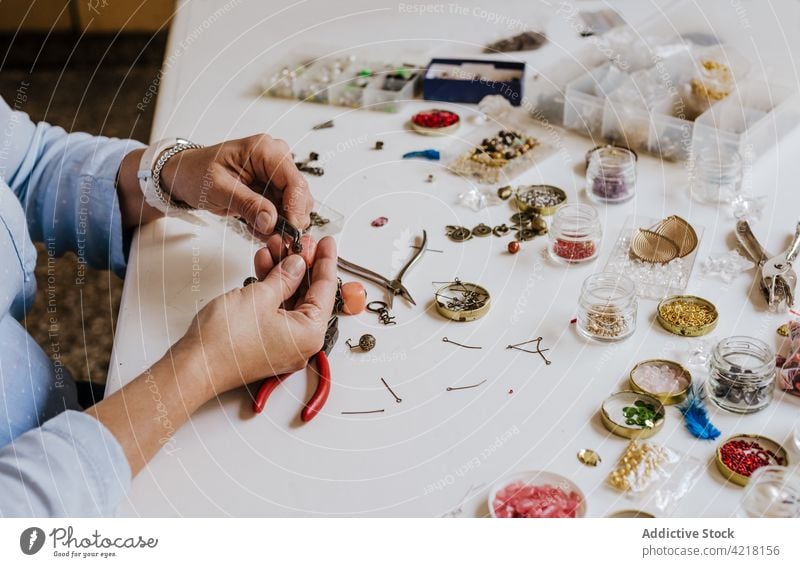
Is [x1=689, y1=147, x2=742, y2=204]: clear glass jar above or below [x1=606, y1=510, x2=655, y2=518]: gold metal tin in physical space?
above

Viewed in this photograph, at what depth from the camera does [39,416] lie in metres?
1.20

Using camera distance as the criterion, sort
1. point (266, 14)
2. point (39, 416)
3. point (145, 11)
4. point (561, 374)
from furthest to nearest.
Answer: point (145, 11)
point (266, 14)
point (39, 416)
point (561, 374)

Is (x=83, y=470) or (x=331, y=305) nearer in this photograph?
(x=83, y=470)

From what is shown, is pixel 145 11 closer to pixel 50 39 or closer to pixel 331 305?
pixel 50 39

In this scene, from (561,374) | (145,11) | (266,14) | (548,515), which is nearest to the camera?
(548,515)

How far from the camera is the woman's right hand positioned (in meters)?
1.05

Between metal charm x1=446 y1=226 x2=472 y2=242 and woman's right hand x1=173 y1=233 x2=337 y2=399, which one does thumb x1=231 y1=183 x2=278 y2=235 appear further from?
metal charm x1=446 y1=226 x2=472 y2=242

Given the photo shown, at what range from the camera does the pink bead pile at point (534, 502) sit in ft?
3.00

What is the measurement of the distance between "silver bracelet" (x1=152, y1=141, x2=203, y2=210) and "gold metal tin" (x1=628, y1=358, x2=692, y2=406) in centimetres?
76

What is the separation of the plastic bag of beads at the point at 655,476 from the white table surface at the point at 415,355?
0.01 meters

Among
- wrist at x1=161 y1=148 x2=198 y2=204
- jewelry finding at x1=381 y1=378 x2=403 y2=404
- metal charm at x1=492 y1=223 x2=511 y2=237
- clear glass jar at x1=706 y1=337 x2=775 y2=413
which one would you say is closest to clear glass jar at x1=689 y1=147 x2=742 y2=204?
metal charm at x1=492 y1=223 x2=511 y2=237

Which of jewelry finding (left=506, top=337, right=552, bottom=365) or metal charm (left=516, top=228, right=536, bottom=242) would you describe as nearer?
jewelry finding (left=506, top=337, right=552, bottom=365)
